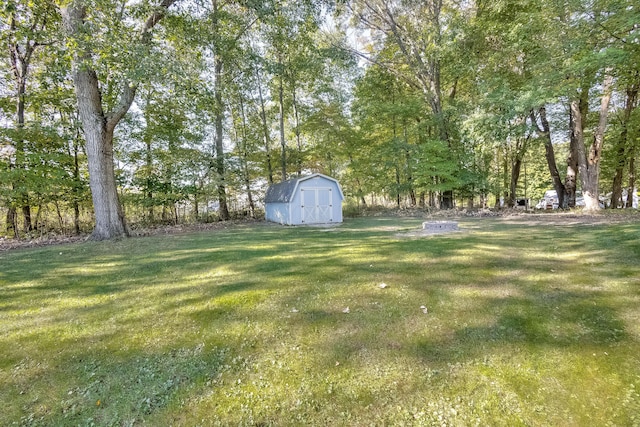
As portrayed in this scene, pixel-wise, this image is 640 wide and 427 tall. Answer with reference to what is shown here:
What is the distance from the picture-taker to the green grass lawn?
1764 mm

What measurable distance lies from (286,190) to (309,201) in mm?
1184

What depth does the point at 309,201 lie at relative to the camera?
40.7ft

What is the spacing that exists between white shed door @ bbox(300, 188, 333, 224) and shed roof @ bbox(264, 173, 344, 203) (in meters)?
0.43

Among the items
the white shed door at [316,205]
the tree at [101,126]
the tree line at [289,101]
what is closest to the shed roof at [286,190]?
the white shed door at [316,205]

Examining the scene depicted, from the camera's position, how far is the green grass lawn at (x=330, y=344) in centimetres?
176

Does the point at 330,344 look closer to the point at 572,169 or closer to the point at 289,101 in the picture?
the point at 572,169

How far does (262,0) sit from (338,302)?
10.1 metres

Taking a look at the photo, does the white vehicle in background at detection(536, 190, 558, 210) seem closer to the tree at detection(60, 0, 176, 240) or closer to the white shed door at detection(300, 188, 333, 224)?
the white shed door at detection(300, 188, 333, 224)

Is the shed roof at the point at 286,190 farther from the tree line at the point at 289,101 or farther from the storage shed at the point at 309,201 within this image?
the tree line at the point at 289,101

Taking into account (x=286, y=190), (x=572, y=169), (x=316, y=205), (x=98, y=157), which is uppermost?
(x=98, y=157)

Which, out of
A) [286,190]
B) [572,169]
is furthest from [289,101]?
[572,169]

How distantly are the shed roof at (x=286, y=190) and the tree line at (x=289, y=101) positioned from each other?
6.37ft

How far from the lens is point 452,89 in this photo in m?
17.1

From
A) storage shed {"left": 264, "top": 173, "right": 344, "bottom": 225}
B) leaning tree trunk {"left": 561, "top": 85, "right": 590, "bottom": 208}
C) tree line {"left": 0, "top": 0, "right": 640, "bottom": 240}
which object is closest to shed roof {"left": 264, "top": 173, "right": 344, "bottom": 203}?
storage shed {"left": 264, "top": 173, "right": 344, "bottom": 225}
